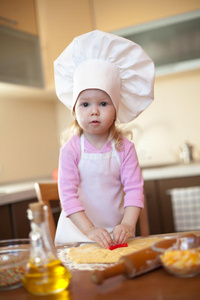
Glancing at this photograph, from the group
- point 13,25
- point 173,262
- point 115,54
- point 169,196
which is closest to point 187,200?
point 169,196

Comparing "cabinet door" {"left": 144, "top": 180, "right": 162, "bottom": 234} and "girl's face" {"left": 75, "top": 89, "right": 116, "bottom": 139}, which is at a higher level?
"girl's face" {"left": 75, "top": 89, "right": 116, "bottom": 139}

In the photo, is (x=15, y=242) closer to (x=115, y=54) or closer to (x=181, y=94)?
(x=115, y=54)

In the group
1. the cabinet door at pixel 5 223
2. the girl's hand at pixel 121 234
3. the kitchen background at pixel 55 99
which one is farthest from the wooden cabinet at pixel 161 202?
the girl's hand at pixel 121 234

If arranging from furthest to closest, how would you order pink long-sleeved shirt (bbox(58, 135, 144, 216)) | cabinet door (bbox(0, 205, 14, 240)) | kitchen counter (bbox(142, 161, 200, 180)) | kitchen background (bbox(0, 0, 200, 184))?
kitchen background (bbox(0, 0, 200, 184)), kitchen counter (bbox(142, 161, 200, 180)), cabinet door (bbox(0, 205, 14, 240)), pink long-sleeved shirt (bbox(58, 135, 144, 216))

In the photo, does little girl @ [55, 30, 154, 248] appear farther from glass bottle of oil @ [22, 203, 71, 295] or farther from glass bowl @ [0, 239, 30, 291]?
glass bottle of oil @ [22, 203, 71, 295]

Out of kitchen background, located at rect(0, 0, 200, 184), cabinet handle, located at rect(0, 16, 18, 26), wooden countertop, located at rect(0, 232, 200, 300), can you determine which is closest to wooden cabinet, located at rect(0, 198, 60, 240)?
kitchen background, located at rect(0, 0, 200, 184)

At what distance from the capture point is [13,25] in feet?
7.89

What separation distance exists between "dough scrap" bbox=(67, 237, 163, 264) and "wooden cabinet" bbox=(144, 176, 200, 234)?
1479 mm

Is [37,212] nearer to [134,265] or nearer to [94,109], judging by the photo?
[134,265]

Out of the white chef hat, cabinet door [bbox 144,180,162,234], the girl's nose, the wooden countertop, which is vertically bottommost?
cabinet door [bbox 144,180,162,234]

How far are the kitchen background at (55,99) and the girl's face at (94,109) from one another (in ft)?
4.62

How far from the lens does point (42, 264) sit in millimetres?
581

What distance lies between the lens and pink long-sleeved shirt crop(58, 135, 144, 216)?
3.31 feet

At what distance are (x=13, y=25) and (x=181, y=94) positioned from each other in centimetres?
135
